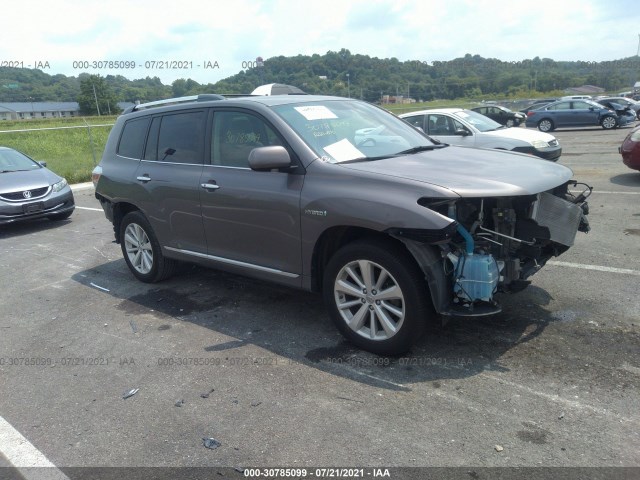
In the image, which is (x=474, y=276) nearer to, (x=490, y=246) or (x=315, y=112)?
(x=490, y=246)

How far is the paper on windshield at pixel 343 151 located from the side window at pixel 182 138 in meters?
1.35

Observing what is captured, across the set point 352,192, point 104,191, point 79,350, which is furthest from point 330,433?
point 104,191

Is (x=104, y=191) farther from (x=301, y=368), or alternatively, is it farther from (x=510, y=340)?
(x=510, y=340)

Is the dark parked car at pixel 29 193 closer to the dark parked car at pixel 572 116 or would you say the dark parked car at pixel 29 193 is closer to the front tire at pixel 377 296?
the front tire at pixel 377 296

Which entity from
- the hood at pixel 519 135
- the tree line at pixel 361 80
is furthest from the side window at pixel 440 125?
the tree line at pixel 361 80

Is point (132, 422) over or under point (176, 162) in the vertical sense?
under

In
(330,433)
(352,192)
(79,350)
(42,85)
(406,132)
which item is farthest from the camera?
(42,85)

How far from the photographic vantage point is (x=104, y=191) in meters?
6.40

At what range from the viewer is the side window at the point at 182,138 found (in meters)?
Answer: 5.13

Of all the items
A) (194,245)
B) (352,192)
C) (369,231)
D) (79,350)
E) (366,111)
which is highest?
(366,111)

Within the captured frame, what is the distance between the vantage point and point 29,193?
952cm

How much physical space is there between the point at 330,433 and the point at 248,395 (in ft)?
2.39

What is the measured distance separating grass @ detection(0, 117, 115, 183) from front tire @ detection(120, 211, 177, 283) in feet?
35.9

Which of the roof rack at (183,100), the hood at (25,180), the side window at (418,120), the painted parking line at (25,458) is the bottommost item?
the painted parking line at (25,458)
